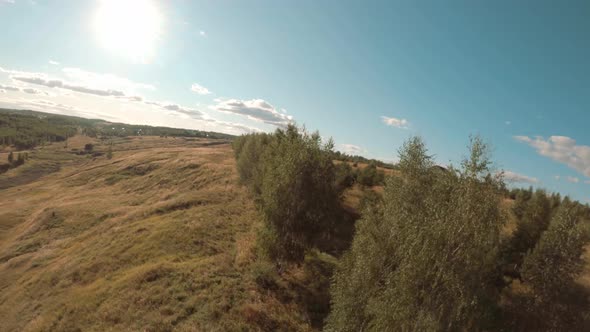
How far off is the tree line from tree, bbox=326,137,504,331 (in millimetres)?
50

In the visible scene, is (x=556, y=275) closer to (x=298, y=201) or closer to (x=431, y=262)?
(x=431, y=262)

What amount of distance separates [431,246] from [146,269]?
28.5 m

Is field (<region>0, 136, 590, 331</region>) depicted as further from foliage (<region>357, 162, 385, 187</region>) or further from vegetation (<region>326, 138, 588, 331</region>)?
vegetation (<region>326, 138, 588, 331</region>)

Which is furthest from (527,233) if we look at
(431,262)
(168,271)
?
(168,271)

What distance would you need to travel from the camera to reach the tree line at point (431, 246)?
14289 mm

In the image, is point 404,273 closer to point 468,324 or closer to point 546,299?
point 468,324

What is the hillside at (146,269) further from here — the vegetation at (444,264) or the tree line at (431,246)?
the vegetation at (444,264)

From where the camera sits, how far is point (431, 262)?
14578mm

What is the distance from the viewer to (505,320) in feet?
88.3

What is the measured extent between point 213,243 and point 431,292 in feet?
95.4

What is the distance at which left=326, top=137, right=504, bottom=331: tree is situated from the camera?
14062 millimetres

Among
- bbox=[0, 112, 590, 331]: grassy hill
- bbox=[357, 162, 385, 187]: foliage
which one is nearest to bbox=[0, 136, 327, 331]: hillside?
bbox=[0, 112, 590, 331]: grassy hill

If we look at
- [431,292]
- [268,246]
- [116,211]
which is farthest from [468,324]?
[116,211]

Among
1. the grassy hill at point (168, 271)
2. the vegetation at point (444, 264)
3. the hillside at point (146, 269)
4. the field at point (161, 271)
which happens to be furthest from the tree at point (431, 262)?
the hillside at point (146, 269)
